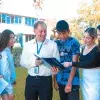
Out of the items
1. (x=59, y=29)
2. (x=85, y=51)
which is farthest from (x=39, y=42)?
(x=85, y=51)

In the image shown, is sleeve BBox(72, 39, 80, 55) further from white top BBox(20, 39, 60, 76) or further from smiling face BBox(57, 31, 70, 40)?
white top BBox(20, 39, 60, 76)

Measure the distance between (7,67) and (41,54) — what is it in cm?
81

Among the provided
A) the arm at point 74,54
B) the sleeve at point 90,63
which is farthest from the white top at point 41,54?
the sleeve at point 90,63

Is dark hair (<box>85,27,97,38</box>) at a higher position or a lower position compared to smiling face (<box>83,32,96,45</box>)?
higher

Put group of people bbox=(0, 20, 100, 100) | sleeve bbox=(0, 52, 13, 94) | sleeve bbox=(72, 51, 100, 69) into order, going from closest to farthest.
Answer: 1. sleeve bbox=(72, 51, 100, 69)
2. group of people bbox=(0, 20, 100, 100)
3. sleeve bbox=(0, 52, 13, 94)

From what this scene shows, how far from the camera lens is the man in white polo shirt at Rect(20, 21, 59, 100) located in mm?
5887

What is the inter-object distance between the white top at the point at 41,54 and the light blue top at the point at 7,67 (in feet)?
1.49

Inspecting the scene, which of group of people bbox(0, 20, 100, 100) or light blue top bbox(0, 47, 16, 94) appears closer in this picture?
group of people bbox(0, 20, 100, 100)

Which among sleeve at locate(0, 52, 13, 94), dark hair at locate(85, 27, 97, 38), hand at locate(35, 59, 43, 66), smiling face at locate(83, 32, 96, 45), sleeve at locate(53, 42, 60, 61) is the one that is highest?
dark hair at locate(85, 27, 97, 38)

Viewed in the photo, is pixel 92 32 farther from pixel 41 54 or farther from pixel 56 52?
pixel 41 54

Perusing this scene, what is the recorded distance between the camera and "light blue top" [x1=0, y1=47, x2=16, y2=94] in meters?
6.33

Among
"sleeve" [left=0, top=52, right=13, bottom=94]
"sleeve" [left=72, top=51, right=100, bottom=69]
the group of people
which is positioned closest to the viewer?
"sleeve" [left=72, top=51, right=100, bottom=69]

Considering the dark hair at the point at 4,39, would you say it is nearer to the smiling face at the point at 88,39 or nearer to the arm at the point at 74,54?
the arm at the point at 74,54

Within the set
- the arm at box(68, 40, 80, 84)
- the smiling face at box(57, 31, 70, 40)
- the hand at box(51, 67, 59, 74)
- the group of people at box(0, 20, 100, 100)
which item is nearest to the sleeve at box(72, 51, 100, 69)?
the group of people at box(0, 20, 100, 100)
